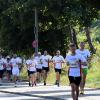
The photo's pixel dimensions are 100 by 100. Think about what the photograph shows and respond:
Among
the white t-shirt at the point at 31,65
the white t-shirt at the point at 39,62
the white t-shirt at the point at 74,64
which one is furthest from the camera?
the white t-shirt at the point at 39,62

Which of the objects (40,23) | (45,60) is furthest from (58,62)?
(40,23)

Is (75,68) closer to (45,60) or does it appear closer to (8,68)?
(45,60)

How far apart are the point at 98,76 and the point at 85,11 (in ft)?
13.2

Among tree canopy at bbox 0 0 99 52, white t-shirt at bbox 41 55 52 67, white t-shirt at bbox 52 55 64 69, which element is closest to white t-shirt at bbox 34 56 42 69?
white t-shirt at bbox 41 55 52 67

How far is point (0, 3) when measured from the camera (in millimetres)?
42875

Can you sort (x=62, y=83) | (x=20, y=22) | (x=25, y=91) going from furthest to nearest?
(x=20, y=22) → (x=62, y=83) → (x=25, y=91)

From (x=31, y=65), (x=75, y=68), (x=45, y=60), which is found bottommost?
(x=75, y=68)

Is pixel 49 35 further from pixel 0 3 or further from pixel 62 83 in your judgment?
→ pixel 62 83

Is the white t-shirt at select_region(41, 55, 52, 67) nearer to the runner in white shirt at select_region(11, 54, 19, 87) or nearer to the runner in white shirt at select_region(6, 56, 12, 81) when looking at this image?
the runner in white shirt at select_region(11, 54, 19, 87)

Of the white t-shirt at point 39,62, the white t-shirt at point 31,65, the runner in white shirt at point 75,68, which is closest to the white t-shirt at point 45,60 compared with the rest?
the white t-shirt at point 39,62

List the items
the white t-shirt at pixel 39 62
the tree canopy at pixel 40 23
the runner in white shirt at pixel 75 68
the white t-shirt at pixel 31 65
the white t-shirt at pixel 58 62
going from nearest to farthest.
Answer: the runner in white shirt at pixel 75 68, the white t-shirt at pixel 58 62, the white t-shirt at pixel 31 65, the white t-shirt at pixel 39 62, the tree canopy at pixel 40 23

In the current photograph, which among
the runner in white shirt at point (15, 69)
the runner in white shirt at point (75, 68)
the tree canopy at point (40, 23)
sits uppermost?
the tree canopy at point (40, 23)

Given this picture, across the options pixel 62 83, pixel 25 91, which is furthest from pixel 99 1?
pixel 62 83

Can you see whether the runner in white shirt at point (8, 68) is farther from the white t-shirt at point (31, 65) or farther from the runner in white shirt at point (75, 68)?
the runner in white shirt at point (75, 68)
